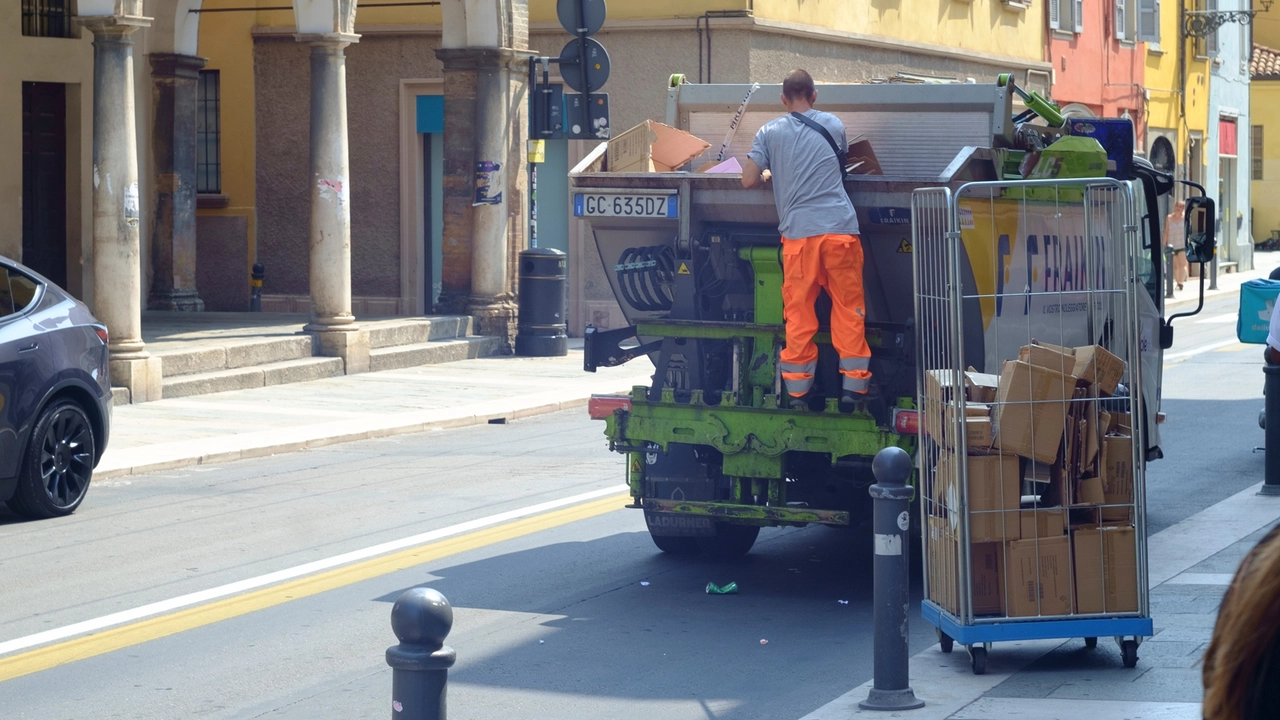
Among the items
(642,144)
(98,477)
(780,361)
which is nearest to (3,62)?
(98,477)

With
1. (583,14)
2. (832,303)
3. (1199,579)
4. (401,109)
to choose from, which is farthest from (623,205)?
(401,109)

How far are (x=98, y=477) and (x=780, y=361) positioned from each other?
6085mm

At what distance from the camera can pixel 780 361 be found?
8.02m

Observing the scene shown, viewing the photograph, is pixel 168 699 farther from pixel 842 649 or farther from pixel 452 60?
pixel 452 60

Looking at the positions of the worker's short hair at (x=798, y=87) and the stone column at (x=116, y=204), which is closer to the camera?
the worker's short hair at (x=798, y=87)

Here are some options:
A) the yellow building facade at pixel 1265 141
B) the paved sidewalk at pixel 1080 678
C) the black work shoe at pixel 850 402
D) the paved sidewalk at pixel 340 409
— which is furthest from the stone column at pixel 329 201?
the yellow building facade at pixel 1265 141

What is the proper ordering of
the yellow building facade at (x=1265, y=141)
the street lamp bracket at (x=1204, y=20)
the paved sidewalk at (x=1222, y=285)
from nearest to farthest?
the paved sidewalk at (x=1222, y=285)
the street lamp bracket at (x=1204, y=20)
the yellow building facade at (x=1265, y=141)

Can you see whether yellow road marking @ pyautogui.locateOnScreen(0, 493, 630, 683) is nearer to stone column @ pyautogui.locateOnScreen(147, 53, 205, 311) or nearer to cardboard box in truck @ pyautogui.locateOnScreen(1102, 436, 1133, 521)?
cardboard box in truck @ pyautogui.locateOnScreen(1102, 436, 1133, 521)

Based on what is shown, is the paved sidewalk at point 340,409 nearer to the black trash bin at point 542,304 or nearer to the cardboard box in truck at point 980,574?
the black trash bin at point 542,304

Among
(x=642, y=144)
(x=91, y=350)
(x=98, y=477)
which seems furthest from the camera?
(x=98, y=477)

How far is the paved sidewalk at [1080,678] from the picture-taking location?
5.78 meters

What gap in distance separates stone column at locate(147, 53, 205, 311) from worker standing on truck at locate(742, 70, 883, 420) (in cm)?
1664

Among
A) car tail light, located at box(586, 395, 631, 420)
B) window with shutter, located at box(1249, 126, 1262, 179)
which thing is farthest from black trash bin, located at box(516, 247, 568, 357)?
window with shutter, located at box(1249, 126, 1262, 179)

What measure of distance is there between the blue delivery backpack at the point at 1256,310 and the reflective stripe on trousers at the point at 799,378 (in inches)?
262
